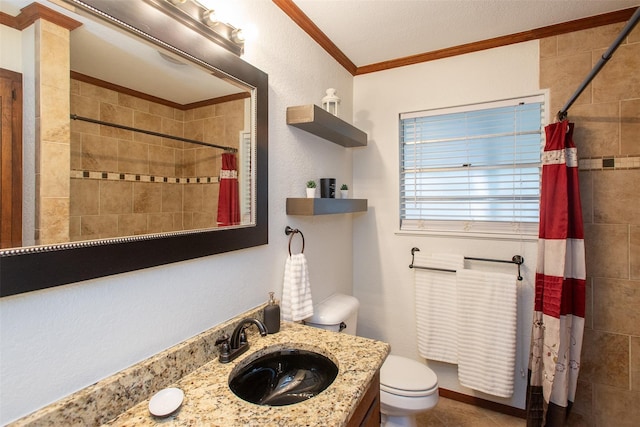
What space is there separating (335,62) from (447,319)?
1.99 metres

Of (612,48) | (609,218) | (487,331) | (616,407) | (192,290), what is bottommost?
(616,407)

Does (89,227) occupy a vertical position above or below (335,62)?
below

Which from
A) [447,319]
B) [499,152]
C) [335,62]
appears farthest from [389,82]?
[447,319]

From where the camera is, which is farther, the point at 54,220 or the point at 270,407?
the point at 270,407

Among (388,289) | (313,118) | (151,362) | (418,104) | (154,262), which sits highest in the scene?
(418,104)

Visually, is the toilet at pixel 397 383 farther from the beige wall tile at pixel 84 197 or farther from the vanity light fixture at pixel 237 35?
the vanity light fixture at pixel 237 35

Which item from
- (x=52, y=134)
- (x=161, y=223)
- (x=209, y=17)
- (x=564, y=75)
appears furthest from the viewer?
(x=564, y=75)

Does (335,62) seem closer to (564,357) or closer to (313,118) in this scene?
(313,118)

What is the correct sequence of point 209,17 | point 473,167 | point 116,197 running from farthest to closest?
point 473,167 → point 209,17 → point 116,197

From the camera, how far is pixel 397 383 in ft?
5.57

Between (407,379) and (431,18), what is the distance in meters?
2.09

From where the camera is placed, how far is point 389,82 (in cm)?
243

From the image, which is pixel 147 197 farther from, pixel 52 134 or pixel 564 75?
pixel 564 75

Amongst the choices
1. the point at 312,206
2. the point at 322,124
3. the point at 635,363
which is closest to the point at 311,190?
the point at 312,206
